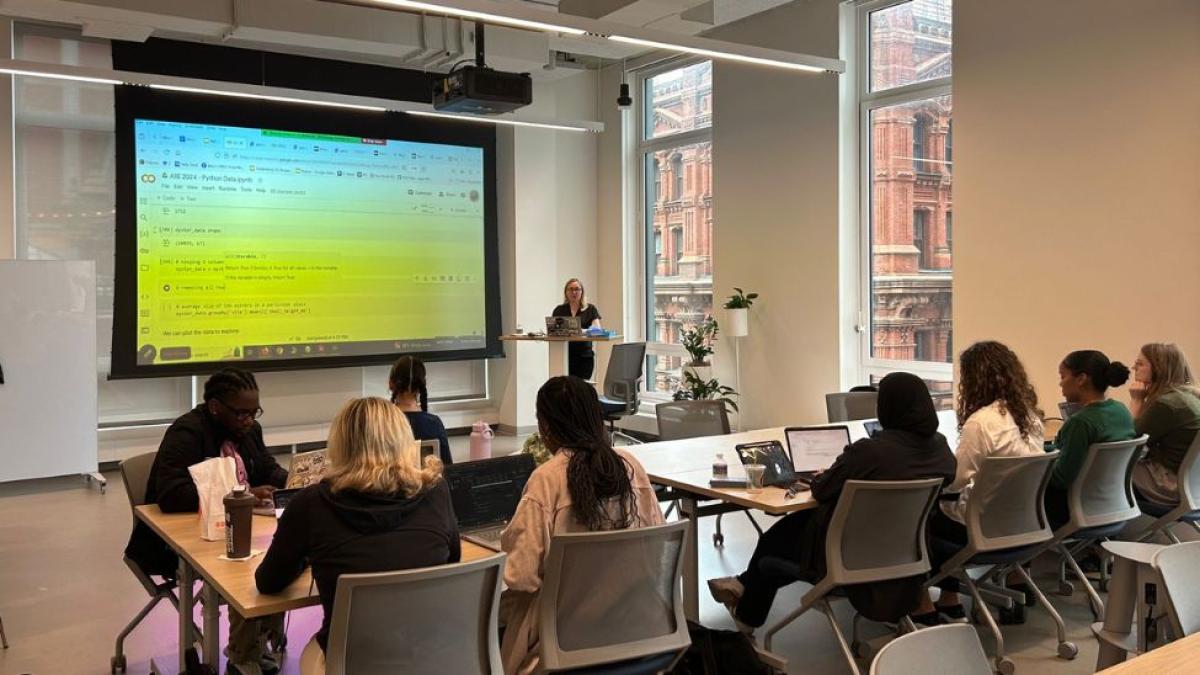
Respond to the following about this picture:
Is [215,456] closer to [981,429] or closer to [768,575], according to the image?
[768,575]

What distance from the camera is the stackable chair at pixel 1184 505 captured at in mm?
4547

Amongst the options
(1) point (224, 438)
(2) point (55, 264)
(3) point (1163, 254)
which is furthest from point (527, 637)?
(2) point (55, 264)

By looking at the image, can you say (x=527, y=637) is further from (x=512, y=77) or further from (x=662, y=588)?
(x=512, y=77)

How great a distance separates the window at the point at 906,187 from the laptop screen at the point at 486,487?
4.83 metres

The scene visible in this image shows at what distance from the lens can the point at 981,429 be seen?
4.19 m

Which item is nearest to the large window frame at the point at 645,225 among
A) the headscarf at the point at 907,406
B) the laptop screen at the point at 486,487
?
the headscarf at the point at 907,406

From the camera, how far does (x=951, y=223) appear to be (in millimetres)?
7391

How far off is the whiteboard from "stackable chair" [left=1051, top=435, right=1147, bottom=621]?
6.88 m

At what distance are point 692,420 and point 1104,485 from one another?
2.14 m

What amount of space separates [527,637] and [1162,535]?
3580mm

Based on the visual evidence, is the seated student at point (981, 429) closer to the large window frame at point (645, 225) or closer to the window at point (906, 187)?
the window at point (906, 187)

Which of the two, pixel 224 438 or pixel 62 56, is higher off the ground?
pixel 62 56

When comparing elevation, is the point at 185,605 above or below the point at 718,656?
above

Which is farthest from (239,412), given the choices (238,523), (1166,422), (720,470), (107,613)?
(1166,422)
